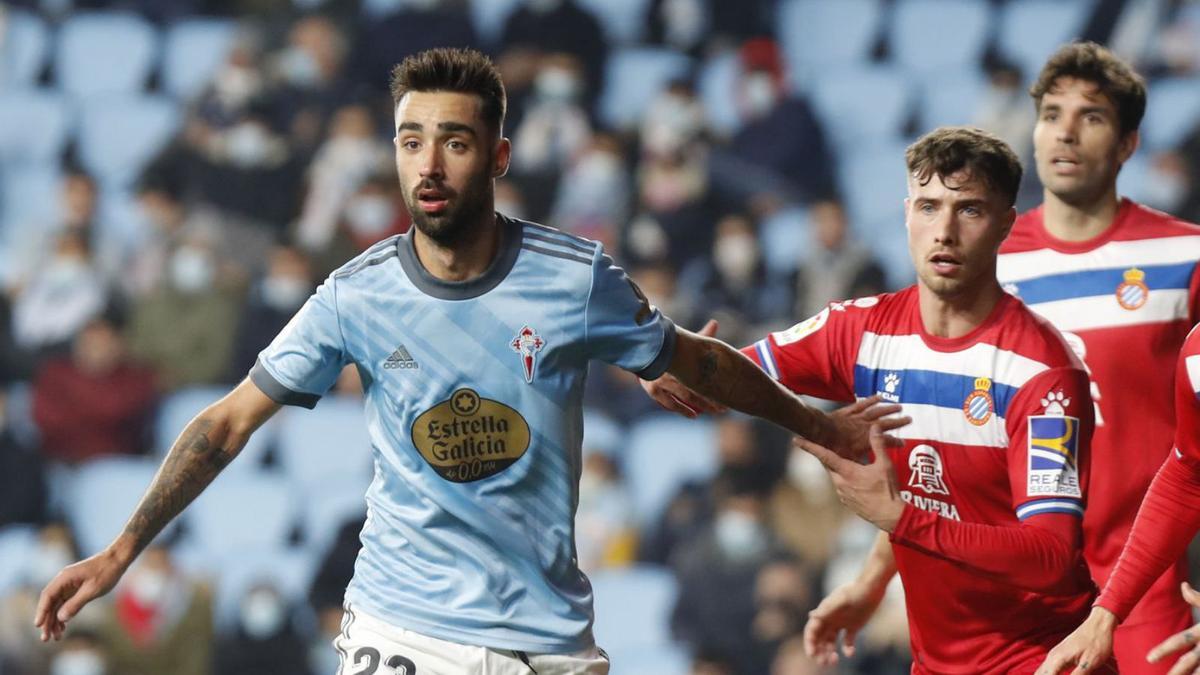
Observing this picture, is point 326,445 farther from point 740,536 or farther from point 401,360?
point 401,360

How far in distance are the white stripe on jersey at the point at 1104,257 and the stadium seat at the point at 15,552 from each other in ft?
22.6

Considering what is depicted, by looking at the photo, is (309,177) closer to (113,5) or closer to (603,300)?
(113,5)

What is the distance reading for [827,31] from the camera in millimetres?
13336

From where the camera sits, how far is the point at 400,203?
11.7 metres

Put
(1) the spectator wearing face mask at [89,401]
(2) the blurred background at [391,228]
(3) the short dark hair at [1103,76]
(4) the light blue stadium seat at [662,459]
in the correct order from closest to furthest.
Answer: (3) the short dark hair at [1103,76]
(2) the blurred background at [391,228]
(4) the light blue stadium seat at [662,459]
(1) the spectator wearing face mask at [89,401]

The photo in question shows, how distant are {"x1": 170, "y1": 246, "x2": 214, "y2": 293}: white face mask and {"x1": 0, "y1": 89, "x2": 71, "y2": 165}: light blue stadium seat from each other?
2.16 metres

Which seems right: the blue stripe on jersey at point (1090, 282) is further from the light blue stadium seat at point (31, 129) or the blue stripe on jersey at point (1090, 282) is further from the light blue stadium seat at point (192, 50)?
the light blue stadium seat at point (31, 129)

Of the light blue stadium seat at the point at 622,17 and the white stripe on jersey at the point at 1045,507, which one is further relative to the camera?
the light blue stadium seat at the point at 622,17

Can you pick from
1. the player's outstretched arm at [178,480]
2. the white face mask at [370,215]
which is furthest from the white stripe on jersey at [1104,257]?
the white face mask at [370,215]

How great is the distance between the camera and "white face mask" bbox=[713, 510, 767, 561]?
364 inches

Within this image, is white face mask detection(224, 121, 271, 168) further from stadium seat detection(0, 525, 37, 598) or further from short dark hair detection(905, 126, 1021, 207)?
short dark hair detection(905, 126, 1021, 207)

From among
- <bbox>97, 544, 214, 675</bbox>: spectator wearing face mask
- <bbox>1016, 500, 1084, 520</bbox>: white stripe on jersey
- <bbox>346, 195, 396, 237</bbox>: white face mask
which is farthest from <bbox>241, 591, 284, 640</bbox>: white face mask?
<bbox>1016, 500, 1084, 520</bbox>: white stripe on jersey

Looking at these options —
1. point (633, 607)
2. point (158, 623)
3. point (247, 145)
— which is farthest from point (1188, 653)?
point (247, 145)

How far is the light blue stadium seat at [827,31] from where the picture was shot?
13.3 metres
